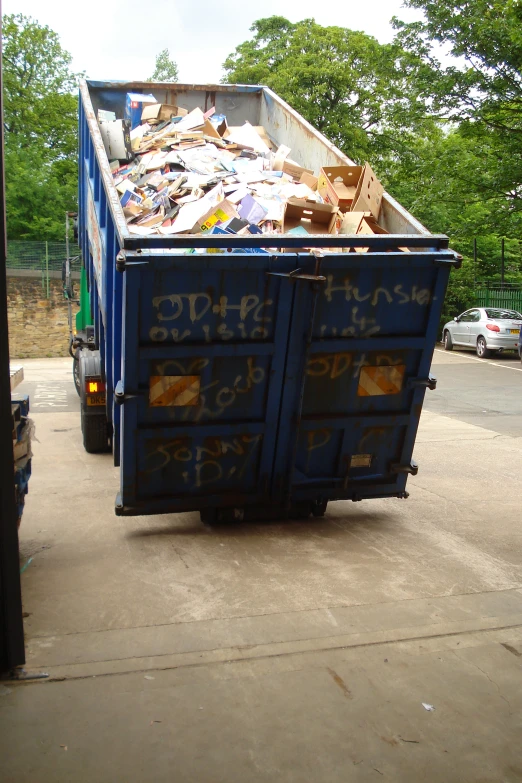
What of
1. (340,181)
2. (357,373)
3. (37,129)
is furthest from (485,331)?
(37,129)

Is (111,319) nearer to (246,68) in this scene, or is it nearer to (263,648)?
(263,648)

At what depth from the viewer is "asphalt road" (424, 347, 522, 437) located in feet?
40.1

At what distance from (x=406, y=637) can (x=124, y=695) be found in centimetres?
166

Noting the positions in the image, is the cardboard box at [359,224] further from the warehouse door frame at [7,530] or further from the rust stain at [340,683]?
the rust stain at [340,683]

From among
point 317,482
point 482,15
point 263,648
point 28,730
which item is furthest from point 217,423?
point 482,15

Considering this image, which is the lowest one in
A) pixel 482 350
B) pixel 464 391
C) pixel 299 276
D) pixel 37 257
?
pixel 482 350

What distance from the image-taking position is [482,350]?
878 inches

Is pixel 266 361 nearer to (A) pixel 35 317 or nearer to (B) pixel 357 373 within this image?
(B) pixel 357 373

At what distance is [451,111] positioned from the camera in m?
21.7

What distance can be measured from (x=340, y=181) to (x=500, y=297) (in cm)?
2393

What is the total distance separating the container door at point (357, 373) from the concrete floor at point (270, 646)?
21.9 inches

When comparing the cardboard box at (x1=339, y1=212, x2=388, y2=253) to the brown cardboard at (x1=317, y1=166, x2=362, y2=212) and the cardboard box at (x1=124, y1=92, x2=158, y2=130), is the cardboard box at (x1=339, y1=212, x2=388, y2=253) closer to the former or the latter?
the brown cardboard at (x1=317, y1=166, x2=362, y2=212)

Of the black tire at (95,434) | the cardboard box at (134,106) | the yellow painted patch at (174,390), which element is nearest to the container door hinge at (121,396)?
the yellow painted patch at (174,390)

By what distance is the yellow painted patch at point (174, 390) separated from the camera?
550 cm
